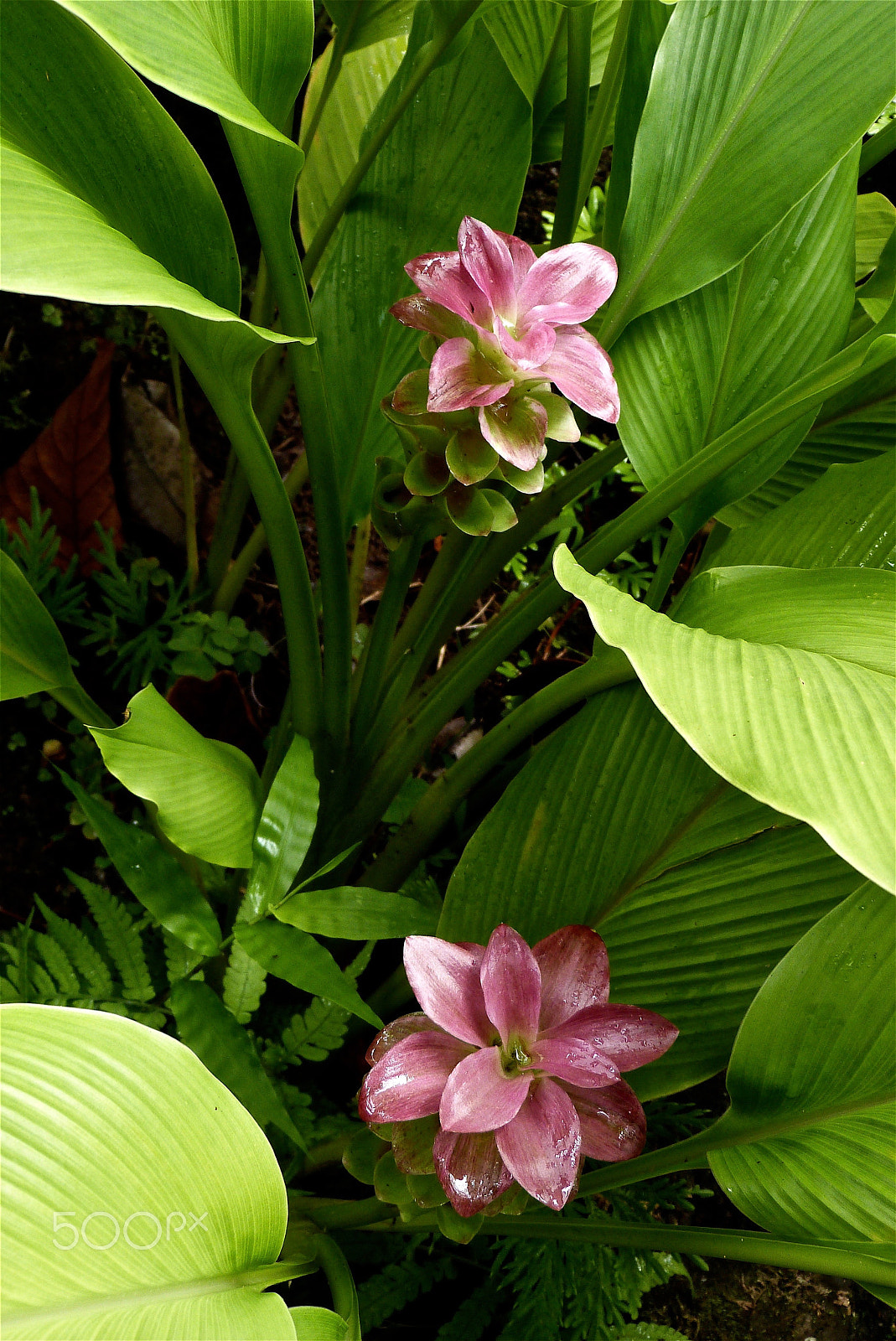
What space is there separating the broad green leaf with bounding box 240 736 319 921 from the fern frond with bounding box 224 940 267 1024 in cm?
7

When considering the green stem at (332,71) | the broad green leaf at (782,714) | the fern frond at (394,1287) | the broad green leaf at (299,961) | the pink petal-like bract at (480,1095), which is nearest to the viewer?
the broad green leaf at (782,714)

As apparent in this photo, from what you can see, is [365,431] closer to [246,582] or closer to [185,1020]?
[246,582]

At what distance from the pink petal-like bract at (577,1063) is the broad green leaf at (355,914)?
142mm

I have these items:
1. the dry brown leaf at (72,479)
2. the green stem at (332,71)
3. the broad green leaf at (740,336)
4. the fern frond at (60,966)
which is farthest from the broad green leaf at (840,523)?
the dry brown leaf at (72,479)

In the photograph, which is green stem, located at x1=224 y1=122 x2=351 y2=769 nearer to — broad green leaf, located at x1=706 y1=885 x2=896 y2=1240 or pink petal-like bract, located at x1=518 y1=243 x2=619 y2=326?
pink petal-like bract, located at x1=518 y1=243 x2=619 y2=326

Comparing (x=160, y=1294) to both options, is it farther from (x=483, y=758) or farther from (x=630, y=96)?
(x=630, y=96)

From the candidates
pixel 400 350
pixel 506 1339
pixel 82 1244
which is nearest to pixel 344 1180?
pixel 506 1339

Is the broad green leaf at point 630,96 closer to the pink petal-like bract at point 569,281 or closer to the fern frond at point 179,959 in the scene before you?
the pink petal-like bract at point 569,281

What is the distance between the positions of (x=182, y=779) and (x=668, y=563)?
0.46 m

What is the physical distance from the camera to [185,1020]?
24.1 inches

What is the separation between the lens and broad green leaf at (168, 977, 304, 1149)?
0.61m

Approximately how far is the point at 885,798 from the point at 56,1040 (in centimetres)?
41

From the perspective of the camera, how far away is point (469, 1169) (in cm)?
50

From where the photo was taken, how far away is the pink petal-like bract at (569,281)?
54cm
